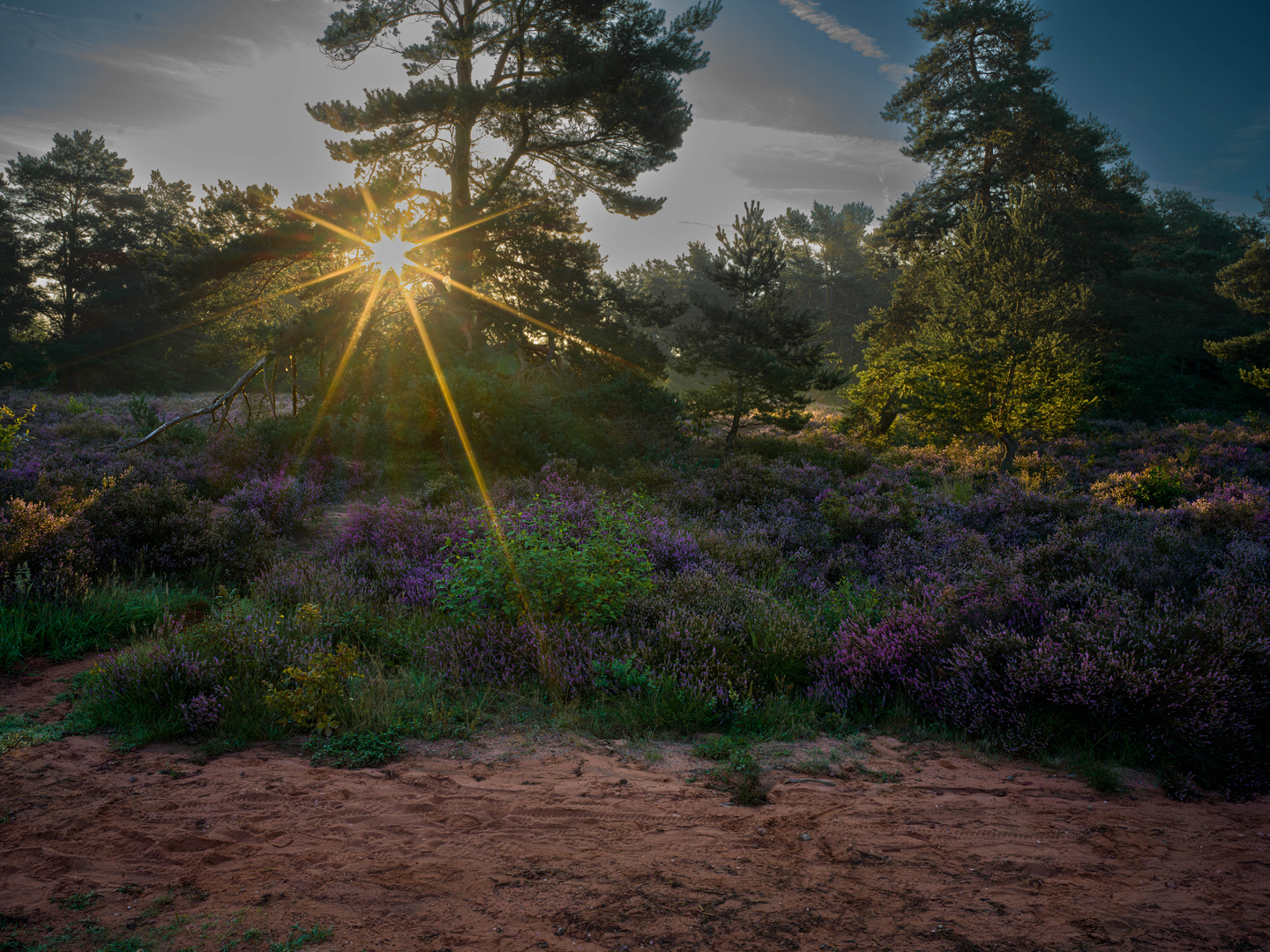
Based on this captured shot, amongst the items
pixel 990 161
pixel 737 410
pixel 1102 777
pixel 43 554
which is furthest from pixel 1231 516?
pixel 990 161

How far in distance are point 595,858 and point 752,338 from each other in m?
17.7

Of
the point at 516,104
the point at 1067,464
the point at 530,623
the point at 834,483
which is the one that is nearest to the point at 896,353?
the point at 1067,464

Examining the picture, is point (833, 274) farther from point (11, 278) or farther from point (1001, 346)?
point (11, 278)

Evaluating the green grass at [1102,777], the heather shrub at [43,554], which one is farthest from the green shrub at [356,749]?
the green grass at [1102,777]

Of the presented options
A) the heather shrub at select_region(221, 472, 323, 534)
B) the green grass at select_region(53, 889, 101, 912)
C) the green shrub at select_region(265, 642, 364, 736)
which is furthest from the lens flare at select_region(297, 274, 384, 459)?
the green grass at select_region(53, 889, 101, 912)

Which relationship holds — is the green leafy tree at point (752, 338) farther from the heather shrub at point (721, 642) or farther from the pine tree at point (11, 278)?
the pine tree at point (11, 278)

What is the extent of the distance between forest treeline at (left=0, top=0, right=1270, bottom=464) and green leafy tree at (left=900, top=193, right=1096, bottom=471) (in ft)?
0.25

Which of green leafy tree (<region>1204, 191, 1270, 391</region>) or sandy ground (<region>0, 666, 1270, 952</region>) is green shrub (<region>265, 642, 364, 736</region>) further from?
green leafy tree (<region>1204, 191, 1270, 391</region>)

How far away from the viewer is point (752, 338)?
1902 centimetres

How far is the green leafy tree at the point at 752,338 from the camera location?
18.7m

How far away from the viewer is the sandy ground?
2.32 m

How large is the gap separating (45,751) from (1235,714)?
7261 millimetres

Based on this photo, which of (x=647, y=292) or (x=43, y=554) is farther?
(x=647, y=292)

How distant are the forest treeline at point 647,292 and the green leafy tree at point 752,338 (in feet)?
0.26
